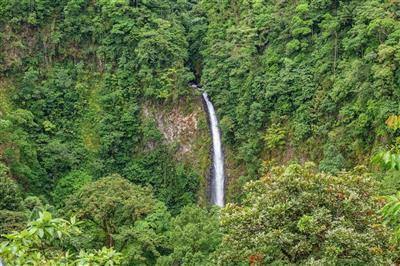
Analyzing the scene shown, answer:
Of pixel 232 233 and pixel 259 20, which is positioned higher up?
pixel 259 20

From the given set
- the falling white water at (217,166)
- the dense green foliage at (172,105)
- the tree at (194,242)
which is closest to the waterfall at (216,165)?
the falling white water at (217,166)

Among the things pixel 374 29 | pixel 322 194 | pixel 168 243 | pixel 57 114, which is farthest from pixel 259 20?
pixel 322 194

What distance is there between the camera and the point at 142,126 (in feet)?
91.1

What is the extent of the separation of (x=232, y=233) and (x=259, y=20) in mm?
18042

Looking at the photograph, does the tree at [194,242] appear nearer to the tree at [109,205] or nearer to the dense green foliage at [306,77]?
the tree at [109,205]

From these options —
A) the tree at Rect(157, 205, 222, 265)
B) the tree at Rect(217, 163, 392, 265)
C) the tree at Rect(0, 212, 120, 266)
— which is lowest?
the tree at Rect(157, 205, 222, 265)

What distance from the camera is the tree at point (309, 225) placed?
34.0ft

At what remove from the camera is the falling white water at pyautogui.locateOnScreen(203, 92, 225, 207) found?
84.7 feet

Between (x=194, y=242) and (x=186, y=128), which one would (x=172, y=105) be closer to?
(x=186, y=128)

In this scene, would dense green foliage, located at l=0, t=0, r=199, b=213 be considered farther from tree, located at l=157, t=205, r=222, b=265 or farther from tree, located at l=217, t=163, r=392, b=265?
tree, located at l=217, t=163, r=392, b=265

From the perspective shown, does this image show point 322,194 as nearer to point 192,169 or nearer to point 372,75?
point 372,75

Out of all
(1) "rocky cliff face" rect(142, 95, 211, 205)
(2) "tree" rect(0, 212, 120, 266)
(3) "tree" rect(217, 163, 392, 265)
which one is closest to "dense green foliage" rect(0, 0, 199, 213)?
(1) "rocky cliff face" rect(142, 95, 211, 205)

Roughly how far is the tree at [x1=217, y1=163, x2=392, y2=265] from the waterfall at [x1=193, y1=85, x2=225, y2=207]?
535 inches

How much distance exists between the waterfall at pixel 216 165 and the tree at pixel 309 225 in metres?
13.6
